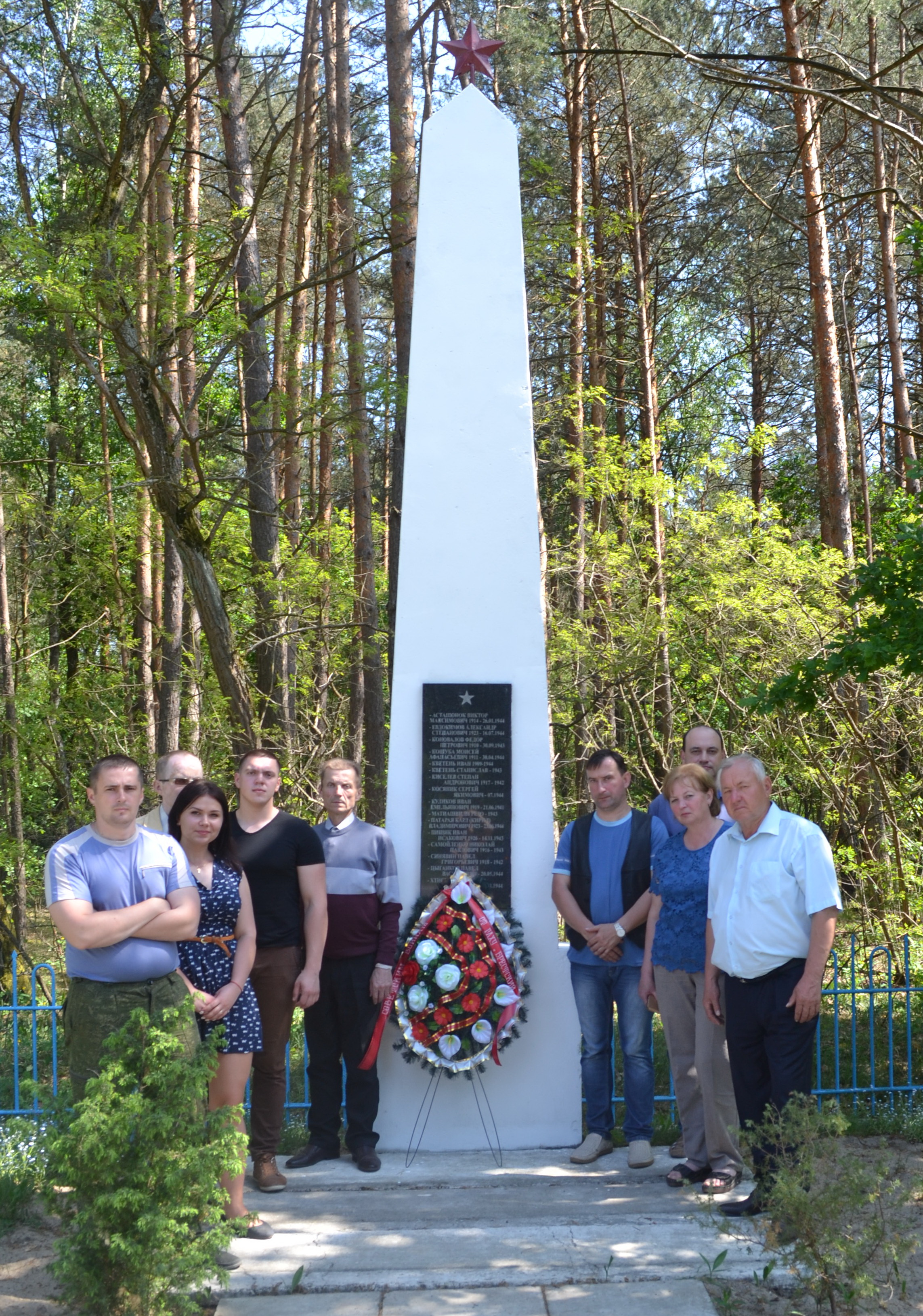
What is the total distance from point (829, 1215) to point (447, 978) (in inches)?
85.5

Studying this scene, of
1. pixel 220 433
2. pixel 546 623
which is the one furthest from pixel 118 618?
pixel 220 433

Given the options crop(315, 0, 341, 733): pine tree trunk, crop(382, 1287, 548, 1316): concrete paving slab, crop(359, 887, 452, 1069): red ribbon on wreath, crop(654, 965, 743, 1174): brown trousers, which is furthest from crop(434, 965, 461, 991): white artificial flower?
crop(315, 0, 341, 733): pine tree trunk

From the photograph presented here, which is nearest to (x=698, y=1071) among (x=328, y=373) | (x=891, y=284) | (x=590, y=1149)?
(x=590, y=1149)

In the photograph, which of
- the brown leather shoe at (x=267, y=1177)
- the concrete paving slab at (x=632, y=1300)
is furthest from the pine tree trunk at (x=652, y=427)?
the concrete paving slab at (x=632, y=1300)

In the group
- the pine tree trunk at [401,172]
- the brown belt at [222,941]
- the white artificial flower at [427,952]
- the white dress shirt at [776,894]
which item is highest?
the pine tree trunk at [401,172]

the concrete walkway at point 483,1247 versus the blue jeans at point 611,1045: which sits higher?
the blue jeans at point 611,1045

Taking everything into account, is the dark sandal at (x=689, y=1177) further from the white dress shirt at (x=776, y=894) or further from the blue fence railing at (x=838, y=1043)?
the white dress shirt at (x=776, y=894)

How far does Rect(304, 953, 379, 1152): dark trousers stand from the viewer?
15.4ft

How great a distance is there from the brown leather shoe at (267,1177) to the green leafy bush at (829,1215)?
184 centimetres

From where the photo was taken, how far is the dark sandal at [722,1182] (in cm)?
418

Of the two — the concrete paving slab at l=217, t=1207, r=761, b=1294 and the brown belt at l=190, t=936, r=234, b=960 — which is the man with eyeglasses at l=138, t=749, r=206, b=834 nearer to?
the brown belt at l=190, t=936, r=234, b=960

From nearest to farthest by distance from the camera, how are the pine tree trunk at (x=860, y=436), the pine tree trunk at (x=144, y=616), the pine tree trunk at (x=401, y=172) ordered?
1. the pine tree trunk at (x=401, y=172)
2. the pine tree trunk at (x=144, y=616)
3. the pine tree trunk at (x=860, y=436)

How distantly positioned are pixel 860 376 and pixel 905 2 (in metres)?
6.60

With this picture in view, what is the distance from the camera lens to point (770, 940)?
12.7ft
